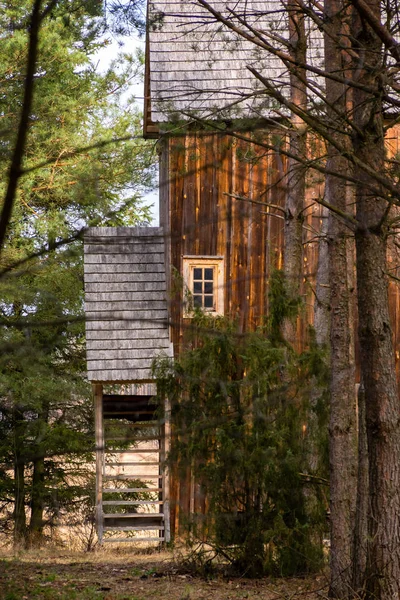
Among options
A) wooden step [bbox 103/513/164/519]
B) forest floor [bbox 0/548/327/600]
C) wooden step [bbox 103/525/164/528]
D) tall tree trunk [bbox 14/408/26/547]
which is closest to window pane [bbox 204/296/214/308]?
wooden step [bbox 103/513/164/519]

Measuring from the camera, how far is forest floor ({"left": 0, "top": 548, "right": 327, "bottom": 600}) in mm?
8844

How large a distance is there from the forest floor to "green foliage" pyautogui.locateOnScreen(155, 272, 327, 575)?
0.41m

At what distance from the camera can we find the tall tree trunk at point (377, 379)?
7.22m

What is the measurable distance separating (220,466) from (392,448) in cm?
308

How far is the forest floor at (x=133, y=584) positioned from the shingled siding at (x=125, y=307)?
3.72 m

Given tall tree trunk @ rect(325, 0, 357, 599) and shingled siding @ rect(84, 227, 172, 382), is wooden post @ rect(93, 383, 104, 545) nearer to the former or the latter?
shingled siding @ rect(84, 227, 172, 382)

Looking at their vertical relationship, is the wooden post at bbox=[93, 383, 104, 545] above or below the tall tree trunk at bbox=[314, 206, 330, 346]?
below

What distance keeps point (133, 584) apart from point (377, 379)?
424 cm

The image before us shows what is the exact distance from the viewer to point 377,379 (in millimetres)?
7277

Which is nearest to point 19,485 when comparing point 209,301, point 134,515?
point 134,515

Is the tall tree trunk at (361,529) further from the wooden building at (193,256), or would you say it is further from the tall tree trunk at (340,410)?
the wooden building at (193,256)

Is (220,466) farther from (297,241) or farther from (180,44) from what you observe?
(180,44)

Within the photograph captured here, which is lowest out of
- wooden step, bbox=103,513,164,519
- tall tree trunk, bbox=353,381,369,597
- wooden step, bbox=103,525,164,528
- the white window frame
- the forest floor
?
the forest floor

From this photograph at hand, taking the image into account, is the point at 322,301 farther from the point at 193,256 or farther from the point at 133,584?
the point at 133,584
